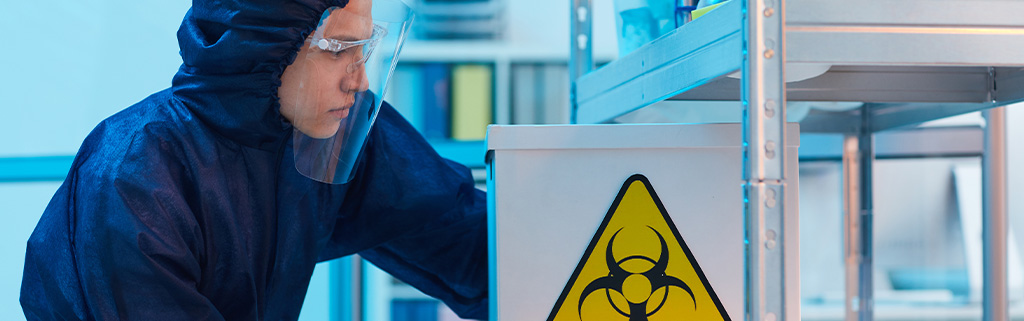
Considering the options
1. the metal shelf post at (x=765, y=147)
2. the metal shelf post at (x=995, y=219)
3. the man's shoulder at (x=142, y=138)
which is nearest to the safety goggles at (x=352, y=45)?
the man's shoulder at (x=142, y=138)

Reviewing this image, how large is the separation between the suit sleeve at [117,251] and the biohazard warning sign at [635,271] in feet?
1.27

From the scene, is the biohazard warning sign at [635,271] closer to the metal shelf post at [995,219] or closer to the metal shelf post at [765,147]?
the metal shelf post at [765,147]

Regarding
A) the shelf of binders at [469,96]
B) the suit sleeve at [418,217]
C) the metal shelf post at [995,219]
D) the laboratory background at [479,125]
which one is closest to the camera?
the suit sleeve at [418,217]

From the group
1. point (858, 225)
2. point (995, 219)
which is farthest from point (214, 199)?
point (995, 219)

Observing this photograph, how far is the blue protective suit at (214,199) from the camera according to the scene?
2.65 feet

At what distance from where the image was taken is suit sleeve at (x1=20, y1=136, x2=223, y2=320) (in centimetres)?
80

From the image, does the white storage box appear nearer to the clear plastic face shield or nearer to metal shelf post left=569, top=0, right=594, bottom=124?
the clear plastic face shield

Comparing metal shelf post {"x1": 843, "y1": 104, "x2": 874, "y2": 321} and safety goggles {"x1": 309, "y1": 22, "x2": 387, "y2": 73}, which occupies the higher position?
safety goggles {"x1": 309, "y1": 22, "x2": 387, "y2": 73}

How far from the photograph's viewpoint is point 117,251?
0.79 metres

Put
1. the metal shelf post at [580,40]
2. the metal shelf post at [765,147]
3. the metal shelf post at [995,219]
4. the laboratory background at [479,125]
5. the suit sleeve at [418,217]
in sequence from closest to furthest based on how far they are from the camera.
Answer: the metal shelf post at [765,147], the suit sleeve at [418,217], the metal shelf post at [580,40], the metal shelf post at [995,219], the laboratory background at [479,125]

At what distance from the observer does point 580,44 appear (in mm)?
1221

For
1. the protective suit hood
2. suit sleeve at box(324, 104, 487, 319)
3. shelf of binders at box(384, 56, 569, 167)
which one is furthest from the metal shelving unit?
shelf of binders at box(384, 56, 569, 167)

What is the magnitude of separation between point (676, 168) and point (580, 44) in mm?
436

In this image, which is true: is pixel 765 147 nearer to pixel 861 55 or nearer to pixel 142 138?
pixel 861 55
